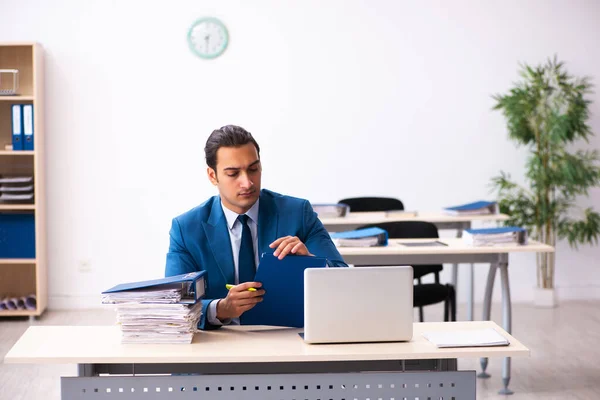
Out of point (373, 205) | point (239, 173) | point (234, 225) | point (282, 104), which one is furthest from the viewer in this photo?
point (282, 104)

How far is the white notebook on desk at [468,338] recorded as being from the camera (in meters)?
2.23

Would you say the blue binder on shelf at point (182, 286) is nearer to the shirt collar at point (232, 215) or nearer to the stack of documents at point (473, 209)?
the shirt collar at point (232, 215)

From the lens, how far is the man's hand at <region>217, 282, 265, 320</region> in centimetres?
233

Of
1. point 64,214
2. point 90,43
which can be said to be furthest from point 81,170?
point 90,43

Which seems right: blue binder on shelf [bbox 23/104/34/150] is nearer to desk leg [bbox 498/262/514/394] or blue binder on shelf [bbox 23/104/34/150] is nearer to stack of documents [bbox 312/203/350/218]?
stack of documents [bbox 312/203/350/218]

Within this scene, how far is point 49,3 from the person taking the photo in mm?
6309

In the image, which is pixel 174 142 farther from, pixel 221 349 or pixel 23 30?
pixel 221 349

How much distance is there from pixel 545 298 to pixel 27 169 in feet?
13.5

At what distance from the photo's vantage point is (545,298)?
632cm

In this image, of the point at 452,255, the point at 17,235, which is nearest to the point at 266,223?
the point at 452,255

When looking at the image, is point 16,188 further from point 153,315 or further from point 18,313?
point 153,315

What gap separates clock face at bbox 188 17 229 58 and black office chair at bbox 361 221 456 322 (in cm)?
232

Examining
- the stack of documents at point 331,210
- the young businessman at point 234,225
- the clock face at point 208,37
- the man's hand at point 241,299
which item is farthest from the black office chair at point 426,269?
the clock face at point 208,37

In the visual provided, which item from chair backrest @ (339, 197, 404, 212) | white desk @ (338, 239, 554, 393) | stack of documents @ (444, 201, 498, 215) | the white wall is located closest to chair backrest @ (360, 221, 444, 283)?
white desk @ (338, 239, 554, 393)
